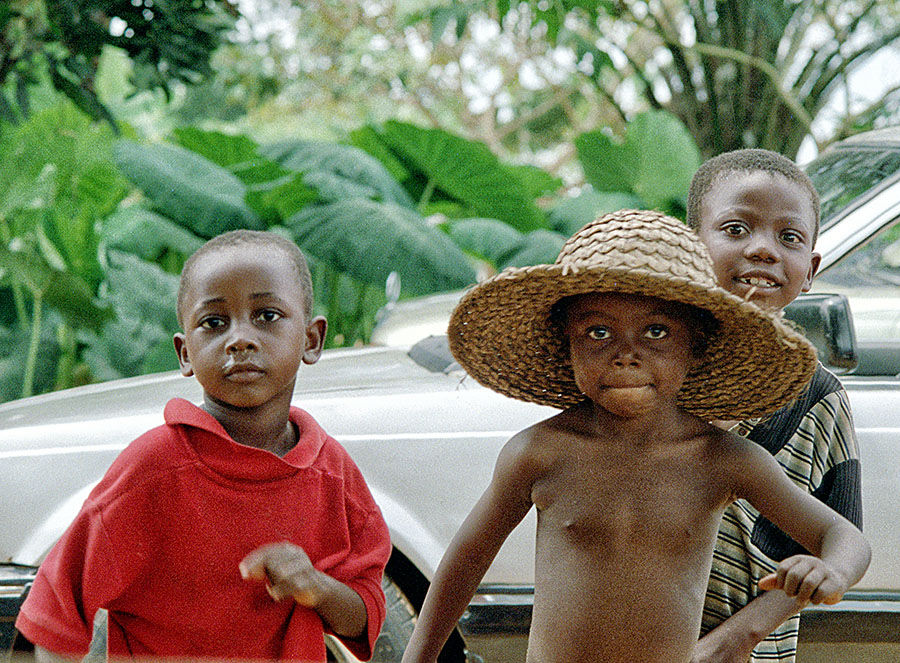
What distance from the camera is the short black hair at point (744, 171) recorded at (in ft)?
7.11

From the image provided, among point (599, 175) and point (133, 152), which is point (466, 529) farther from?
point (599, 175)

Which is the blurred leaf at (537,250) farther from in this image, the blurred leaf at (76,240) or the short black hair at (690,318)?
the short black hair at (690,318)

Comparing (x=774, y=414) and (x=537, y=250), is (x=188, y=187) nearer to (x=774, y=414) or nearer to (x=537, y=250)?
(x=537, y=250)

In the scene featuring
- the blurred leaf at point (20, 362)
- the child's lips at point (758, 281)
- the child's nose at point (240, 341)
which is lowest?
the blurred leaf at point (20, 362)

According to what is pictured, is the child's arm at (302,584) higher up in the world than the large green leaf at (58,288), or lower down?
higher up

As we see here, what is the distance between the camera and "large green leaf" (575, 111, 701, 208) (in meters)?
7.72

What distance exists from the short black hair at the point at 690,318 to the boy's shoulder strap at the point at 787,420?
1.15 ft

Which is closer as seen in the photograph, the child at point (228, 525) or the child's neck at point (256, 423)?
the child at point (228, 525)

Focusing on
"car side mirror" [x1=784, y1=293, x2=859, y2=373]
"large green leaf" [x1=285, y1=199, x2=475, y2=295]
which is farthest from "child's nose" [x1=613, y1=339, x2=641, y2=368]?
"large green leaf" [x1=285, y1=199, x2=475, y2=295]

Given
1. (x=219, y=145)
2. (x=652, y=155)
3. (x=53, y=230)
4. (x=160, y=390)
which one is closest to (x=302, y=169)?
(x=219, y=145)

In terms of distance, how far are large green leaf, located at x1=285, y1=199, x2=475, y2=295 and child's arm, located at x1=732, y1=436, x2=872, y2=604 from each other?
417cm

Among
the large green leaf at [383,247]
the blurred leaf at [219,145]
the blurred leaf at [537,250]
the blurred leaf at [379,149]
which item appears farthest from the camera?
the blurred leaf at [379,149]

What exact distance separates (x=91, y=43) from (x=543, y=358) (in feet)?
10.0

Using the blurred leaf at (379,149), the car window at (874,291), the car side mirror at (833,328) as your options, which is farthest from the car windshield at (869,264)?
the blurred leaf at (379,149)
